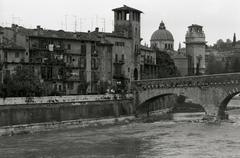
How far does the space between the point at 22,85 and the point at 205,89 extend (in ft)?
72.7

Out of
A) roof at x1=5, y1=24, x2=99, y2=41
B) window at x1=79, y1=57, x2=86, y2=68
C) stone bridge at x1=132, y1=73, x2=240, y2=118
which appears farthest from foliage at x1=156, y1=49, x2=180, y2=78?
stone bridge at x1=132, y1=73, x2=240, y2=118

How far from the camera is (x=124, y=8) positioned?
91.2 m

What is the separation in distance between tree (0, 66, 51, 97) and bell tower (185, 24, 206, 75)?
72.6 m

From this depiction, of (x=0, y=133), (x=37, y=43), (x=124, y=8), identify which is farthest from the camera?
(x=124, y=8)

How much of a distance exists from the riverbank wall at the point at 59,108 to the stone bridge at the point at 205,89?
4.86 m

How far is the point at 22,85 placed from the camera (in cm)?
6506

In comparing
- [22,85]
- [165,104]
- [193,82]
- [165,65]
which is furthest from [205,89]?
[165,65]

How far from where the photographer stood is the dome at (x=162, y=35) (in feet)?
509

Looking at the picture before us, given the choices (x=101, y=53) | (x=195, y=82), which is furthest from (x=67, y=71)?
(x=195, y=82)

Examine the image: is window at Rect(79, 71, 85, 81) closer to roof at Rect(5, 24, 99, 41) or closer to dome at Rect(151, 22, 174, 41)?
roof at Rect(5, 24, 99, 41)

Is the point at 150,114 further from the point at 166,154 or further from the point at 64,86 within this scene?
the point at 166,154

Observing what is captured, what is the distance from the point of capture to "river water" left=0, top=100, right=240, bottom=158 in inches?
1656

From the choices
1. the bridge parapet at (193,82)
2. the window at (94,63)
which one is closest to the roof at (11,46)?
the window at (94,63)

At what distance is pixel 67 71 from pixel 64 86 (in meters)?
2.33
